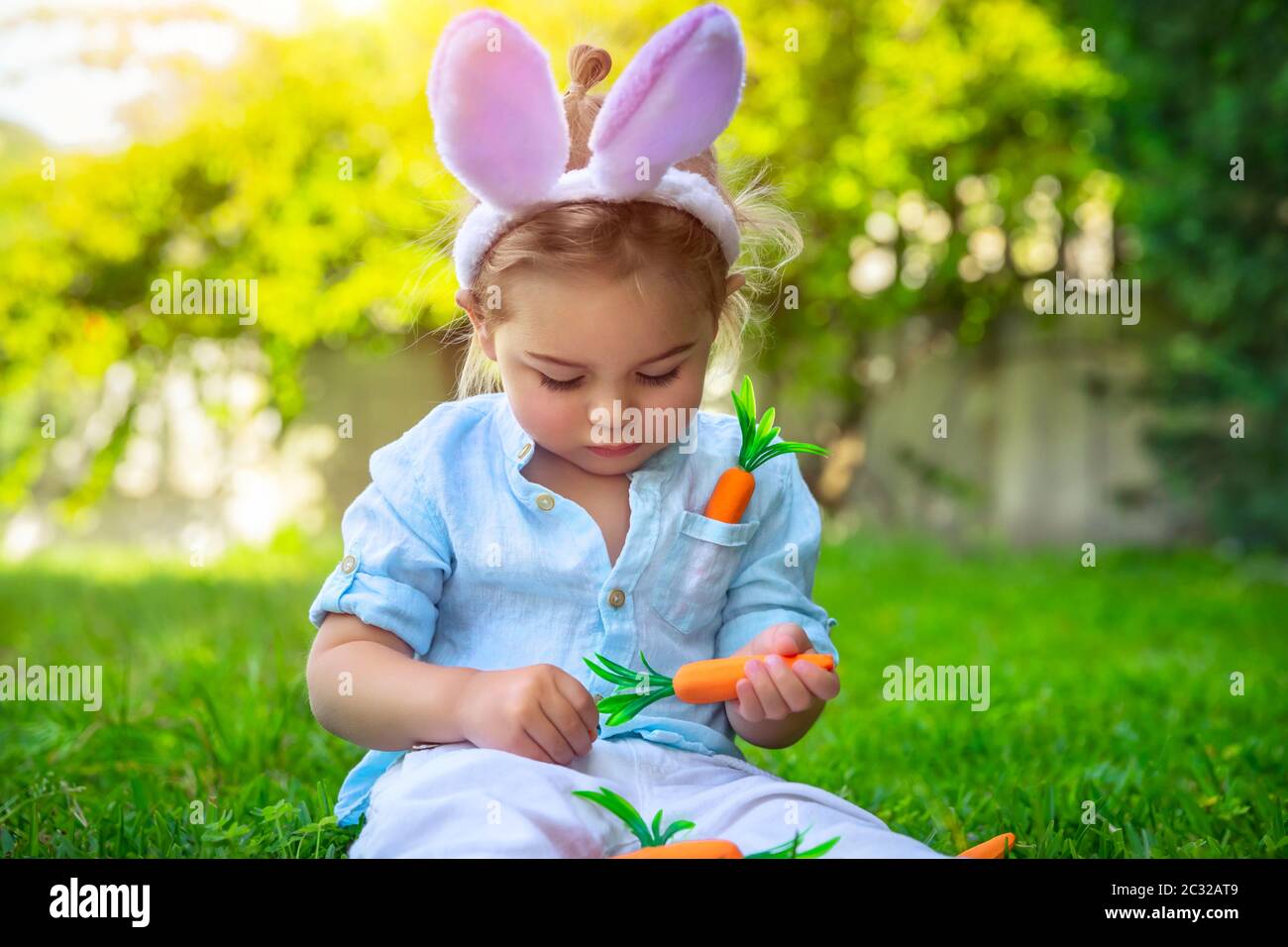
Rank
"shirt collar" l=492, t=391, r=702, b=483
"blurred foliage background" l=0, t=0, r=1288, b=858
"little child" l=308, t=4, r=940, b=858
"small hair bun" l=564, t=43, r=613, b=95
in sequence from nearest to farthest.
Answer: "little child" l=308, t=4, r=940, b=858, "shirt collar" l=492, t=391, r=702, b=483, "small hair bun" l=564, t=43, r=613, b=95, "blurred foliage background" l=0, t=0, r=1288, b=858

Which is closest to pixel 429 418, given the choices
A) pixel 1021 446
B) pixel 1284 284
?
pixel 1284 284

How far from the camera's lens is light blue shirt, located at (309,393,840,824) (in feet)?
5.53

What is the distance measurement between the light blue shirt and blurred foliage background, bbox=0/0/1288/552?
192 inches

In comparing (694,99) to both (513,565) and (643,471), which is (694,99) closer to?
(643,471)

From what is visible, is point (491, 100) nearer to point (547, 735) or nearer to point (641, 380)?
point (641, 380)

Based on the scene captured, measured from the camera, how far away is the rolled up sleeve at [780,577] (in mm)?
1790

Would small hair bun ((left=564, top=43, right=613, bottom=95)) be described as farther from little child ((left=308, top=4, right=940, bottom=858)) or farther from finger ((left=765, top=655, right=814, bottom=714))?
finger ((left=765, top=655, right=814, bottom=714))

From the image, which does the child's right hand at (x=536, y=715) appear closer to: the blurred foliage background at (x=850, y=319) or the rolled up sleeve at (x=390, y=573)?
the rolled up sleeve at (x=390, y=573)

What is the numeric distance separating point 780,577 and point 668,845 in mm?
490

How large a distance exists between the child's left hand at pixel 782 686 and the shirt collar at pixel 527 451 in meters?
0.30

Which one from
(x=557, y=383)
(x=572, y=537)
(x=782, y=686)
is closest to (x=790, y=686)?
(x=782, y=686)

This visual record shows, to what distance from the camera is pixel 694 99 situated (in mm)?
1566

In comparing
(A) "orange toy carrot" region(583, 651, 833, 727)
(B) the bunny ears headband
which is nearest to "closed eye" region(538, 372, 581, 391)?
(B) the bunny ears headband

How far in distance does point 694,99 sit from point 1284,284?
5.26 metres
